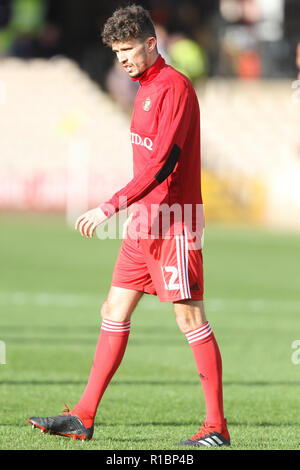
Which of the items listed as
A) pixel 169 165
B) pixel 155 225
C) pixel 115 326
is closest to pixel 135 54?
pixel 169 165

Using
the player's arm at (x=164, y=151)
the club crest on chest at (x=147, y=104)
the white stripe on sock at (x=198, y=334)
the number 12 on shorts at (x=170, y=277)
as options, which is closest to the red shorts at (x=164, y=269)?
the number 12 on shorts at (x=170, y=277)

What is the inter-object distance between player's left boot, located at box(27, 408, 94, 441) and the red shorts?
767 millimetres

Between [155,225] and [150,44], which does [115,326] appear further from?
[150,44]

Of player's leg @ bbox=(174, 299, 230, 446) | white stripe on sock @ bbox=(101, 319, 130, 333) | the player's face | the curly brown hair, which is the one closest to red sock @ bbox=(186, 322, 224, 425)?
player's leg @ bbox=(174, 299, 230, 446)

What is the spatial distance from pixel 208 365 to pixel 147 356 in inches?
136

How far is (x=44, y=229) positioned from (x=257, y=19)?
15.8 m

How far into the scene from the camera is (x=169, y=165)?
5.80 m

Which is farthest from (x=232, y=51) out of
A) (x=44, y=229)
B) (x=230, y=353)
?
(x=230, y=353)

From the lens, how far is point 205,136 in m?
33.4

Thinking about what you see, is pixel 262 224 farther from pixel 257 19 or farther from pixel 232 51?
pixel 257 19

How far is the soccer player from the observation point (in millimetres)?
5793

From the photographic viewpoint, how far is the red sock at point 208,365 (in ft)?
19.6

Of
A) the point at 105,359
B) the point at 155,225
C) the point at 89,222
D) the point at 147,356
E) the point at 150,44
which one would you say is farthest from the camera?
the point at 147,356

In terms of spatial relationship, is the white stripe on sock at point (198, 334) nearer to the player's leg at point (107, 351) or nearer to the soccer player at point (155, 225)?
the soccer player at point (155, 225)
